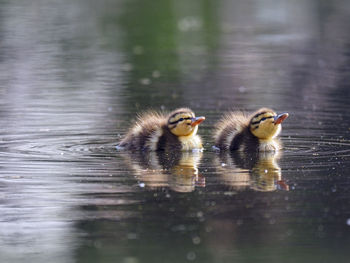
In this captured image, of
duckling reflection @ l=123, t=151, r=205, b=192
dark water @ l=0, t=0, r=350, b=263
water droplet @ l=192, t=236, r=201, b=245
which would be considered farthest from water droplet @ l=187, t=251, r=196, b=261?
duckling reflection @ l=123, t=151, r=205, b=192

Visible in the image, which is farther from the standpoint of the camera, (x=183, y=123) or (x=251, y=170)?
(x=183, y=123)

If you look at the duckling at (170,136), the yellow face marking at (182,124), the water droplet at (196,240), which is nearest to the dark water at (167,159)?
the water droplet at (196,240)

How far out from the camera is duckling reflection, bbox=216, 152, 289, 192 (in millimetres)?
7477

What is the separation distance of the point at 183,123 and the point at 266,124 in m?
0.89

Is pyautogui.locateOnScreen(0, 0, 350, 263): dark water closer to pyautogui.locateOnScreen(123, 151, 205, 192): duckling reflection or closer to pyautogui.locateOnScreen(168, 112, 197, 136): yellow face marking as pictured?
pyautogui.locateOnScreen(123, 151, 205, 192): duckling reflection

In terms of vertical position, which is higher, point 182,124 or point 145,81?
point 145,81

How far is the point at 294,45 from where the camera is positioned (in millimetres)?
20000

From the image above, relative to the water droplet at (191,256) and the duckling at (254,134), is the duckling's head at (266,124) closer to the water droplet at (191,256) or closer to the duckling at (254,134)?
the duckling at (254,134)

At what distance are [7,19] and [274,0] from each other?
11361 mm

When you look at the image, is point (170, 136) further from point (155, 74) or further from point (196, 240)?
point (155, 74)

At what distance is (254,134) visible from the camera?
9.46m

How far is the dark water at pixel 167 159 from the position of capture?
5.96 m

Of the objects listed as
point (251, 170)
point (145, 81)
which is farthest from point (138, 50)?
point (251, 170)

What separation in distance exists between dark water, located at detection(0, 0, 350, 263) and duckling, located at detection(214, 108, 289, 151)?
0.27m
